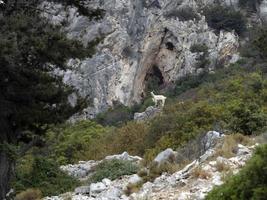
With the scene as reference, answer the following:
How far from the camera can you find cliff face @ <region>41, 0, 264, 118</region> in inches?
2756

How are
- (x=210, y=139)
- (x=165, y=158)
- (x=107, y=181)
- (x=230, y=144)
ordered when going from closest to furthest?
(x=230, y=144) → (x=107, y=181) → (x=165, y=158) → (x=210, y=139)

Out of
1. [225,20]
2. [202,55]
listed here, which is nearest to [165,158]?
[202,55]

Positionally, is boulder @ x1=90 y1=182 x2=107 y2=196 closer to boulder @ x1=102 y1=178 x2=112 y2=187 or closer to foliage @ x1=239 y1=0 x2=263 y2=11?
boulder @ x1=102 y1=178 x2=112 y2=187

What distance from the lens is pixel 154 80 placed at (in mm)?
71750

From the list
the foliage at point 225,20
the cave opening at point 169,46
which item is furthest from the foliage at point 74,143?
the foliage at point 225,20

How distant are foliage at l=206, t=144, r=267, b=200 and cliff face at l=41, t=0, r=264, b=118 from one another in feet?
206

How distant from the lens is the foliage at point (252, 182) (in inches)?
232

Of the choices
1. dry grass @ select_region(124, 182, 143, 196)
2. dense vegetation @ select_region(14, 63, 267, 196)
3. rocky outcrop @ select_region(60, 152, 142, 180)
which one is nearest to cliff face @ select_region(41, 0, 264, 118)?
dense vegetation @ select_region(14, 63, 267, 196)

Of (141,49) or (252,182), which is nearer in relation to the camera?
(252,182)

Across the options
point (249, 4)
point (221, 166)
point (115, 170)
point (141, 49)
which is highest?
point (249, 4)

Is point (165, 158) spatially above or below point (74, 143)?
above

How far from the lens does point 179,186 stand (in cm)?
1048

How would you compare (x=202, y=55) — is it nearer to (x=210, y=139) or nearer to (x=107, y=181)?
(x=210, y=139)

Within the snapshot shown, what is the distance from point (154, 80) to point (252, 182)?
216 feet
